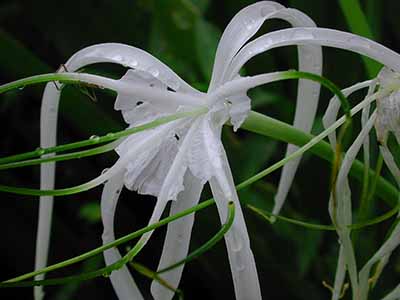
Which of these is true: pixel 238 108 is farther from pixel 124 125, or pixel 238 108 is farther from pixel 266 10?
pixel 124 125

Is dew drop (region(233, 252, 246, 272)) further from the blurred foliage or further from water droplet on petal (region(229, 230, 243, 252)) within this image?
the blurred foliage

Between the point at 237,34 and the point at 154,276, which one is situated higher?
the point at 237,34

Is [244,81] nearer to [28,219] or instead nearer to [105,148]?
[105,148]

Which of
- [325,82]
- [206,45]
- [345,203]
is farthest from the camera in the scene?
[206,45]

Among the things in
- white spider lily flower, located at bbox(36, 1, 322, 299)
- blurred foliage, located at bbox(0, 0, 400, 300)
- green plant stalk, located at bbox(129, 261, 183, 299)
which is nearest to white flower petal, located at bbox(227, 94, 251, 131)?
white spider lily flower, located at bbox(36, 1, 322, 299)

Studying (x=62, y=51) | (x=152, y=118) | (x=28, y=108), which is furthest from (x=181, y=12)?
(x=152, y=118)

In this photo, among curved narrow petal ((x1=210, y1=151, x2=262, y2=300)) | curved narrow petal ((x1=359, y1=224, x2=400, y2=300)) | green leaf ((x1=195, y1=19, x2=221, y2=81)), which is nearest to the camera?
curved narrow petal ((x1=210, y1=151, x2=262, y2=300))

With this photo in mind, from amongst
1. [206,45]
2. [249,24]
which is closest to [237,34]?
[249,24]
